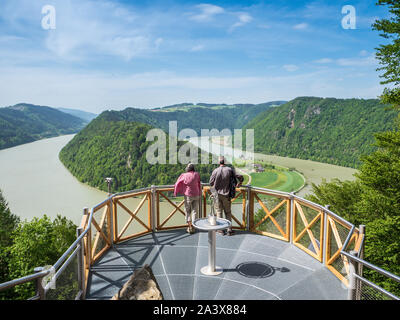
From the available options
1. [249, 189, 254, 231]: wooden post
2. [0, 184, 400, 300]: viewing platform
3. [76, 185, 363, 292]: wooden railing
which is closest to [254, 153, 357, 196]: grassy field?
[249, 189, 254, 231]: wooden post

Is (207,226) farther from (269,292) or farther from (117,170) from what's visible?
(117,170)

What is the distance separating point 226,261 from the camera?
6090 mm

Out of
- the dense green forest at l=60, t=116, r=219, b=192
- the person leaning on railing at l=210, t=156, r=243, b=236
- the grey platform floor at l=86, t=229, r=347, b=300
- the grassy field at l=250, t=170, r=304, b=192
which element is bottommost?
the grassy field at l=250, t=170, r=304, b=192

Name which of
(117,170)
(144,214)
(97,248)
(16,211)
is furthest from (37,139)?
(97,248)

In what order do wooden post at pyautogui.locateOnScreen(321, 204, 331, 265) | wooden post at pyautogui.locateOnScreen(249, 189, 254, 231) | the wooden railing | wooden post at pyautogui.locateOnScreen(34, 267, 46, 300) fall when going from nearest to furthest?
1. wooden post at pyautogui.locateOnScreen(34, 267, 46, 300)
2. the wooden railing
3. wooden post at pyautogui.locateOnScreen(321, 204, 331, 265)
4. wooden post at pyautogui.locateOnScreen(249, 189, 254, 231)

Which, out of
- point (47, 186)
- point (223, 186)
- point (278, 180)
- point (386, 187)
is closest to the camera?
point (223, 186)

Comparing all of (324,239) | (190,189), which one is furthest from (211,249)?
(324,239)

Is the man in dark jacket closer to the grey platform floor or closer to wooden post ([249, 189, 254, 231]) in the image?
wooden post ([249, 189, 254, 231])

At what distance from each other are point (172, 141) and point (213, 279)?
260ft

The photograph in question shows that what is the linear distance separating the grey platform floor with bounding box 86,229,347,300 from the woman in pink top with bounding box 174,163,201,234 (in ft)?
1.92

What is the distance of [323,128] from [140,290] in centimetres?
14382

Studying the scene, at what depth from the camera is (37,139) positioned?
156250 mm

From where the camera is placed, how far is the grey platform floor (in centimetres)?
496

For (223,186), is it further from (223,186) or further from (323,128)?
(323,128)
